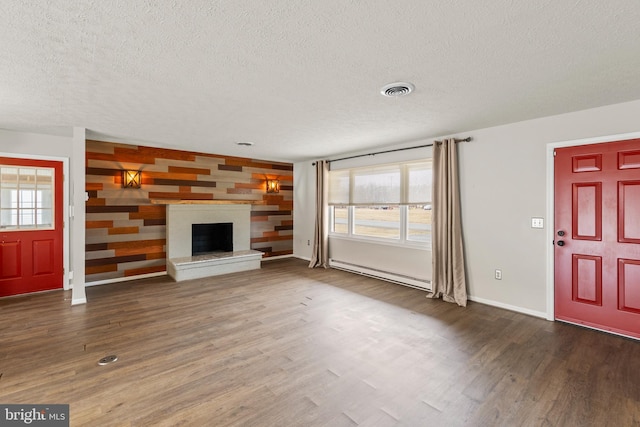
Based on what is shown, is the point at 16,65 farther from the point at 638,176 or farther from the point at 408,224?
the point at 638,176

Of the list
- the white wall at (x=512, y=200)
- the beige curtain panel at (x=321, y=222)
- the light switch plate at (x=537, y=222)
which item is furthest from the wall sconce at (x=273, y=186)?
the light switch plate at (x=537, y=222)

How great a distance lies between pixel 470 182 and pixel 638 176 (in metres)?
1.59

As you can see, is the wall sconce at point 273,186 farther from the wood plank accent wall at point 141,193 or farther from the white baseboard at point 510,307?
the white baseboard at point 510,307

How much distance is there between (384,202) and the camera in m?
5.24

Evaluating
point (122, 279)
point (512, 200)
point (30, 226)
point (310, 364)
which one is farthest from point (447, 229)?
point (30, 226)

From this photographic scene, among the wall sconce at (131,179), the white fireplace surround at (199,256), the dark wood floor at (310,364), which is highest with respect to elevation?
the wall sconce at (131,179)

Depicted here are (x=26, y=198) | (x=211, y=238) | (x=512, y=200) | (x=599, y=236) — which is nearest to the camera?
(x=599, y=236)

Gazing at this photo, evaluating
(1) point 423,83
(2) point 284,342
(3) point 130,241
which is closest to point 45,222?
(3) point 130,241

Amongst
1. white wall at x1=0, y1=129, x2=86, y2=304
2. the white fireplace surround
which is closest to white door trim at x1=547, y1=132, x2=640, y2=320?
the white fireplace surround

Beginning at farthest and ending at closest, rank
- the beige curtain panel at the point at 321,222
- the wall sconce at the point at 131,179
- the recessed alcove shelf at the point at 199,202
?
the beige curtain panel at the point at 321,222
the recessed alcove shelf at the point at 199,202
the wall sconce at the point at 131,179

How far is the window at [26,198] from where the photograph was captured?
13.7ft

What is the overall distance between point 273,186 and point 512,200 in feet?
15.6

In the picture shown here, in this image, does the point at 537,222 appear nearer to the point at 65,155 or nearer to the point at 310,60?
the point at 310,60

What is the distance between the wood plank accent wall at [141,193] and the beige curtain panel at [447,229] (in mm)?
3981
